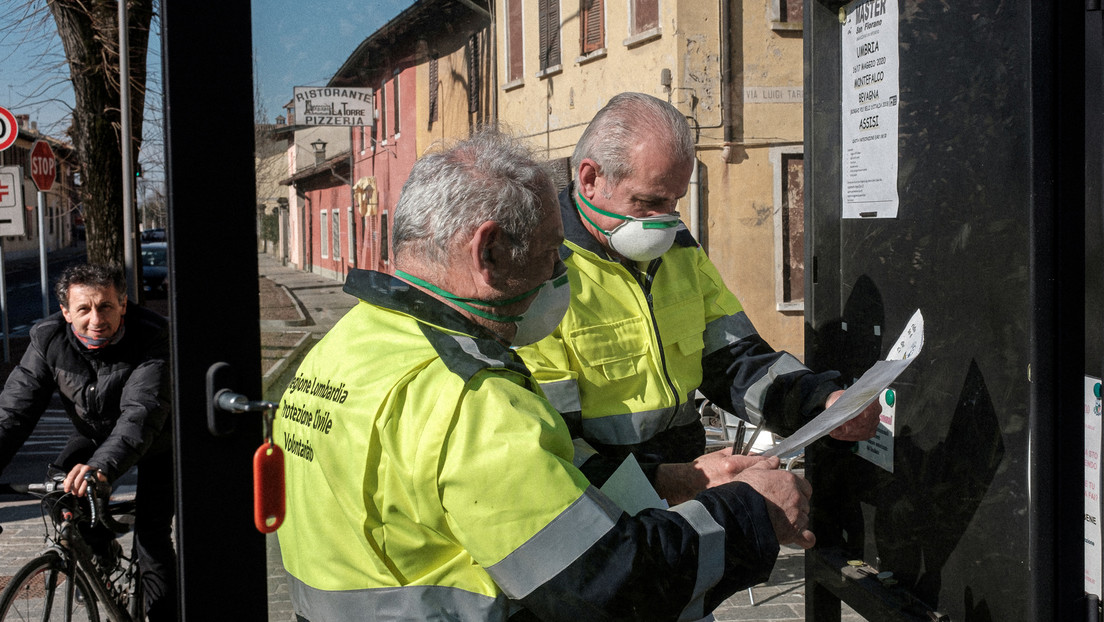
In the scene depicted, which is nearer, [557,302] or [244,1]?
[244,1]

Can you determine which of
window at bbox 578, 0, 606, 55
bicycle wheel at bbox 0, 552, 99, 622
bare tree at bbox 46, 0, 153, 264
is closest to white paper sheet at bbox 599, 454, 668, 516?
window at bbox 578, 0, 606, 55

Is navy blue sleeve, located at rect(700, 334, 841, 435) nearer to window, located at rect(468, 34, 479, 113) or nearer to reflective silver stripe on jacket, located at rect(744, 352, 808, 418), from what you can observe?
reflective silver stripe on jacket, located at rect(744, 352, 808, 418)

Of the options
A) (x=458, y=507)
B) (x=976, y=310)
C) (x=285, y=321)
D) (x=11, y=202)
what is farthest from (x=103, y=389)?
(x=11, y=202)

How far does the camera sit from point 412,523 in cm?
148

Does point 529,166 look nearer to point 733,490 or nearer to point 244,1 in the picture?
point 244,1

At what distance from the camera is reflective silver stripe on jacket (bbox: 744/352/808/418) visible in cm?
242

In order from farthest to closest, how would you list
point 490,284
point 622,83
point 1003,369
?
point 622,83, point 1003,369, point 490,284

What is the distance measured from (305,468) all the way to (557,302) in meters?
0.50

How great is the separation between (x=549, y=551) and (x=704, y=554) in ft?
0.86

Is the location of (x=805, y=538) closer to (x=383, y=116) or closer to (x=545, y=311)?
(x=545, y=311)

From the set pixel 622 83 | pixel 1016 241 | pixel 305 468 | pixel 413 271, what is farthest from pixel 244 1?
pixel 622 83

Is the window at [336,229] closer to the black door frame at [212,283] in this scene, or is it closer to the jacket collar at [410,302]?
the jacket collar at [410,302]

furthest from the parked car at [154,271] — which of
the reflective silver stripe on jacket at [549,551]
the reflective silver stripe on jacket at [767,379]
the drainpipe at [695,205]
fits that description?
the reflective silver stripe on jacket at [549,551]

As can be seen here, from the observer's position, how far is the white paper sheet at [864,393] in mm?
1792
